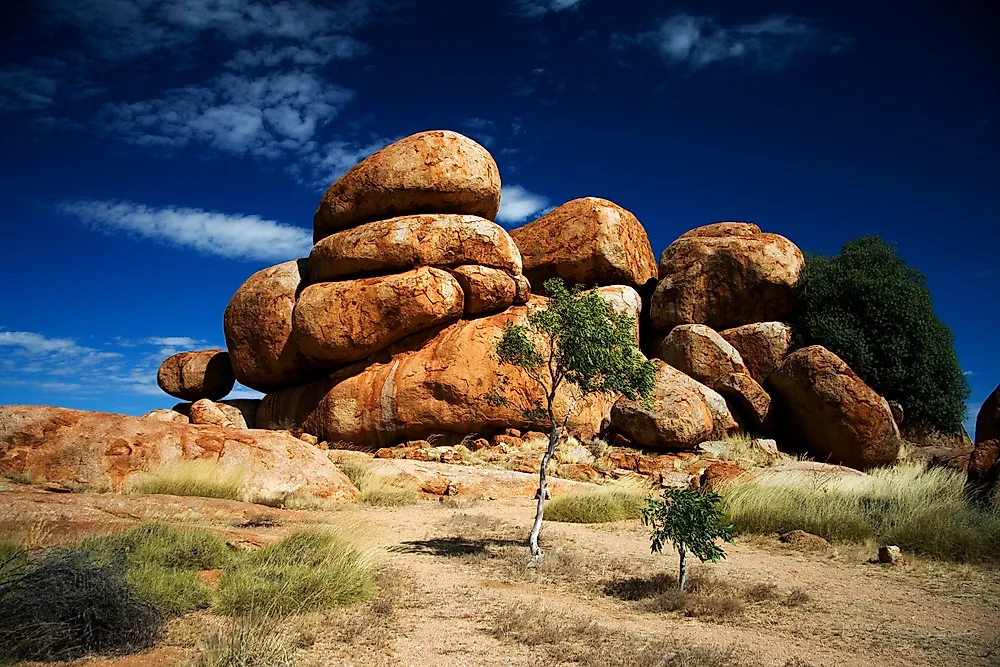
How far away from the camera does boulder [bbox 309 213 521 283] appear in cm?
2134

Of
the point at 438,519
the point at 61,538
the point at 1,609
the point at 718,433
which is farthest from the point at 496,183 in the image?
the point at 1,609

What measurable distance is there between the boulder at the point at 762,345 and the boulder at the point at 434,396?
18.0 feet

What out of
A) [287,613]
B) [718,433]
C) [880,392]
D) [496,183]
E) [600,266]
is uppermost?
[496,183]

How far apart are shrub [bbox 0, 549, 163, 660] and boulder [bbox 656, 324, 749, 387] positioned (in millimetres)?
19086

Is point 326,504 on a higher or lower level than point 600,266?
lower

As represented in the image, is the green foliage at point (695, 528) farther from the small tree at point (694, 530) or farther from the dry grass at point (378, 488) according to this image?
the dry grass at point (378, 488)

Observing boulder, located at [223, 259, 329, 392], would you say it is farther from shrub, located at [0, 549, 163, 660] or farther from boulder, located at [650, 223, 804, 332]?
shrub, located at [0, 549, 163, 660]

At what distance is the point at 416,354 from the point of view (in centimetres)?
2111

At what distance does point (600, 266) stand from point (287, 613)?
65.2 feet

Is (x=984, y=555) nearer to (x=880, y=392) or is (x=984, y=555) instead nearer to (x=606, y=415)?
(x=606, y=415)

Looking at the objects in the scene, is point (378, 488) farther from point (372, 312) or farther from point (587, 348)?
→ point (372, 312)

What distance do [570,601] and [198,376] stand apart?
21.8 m

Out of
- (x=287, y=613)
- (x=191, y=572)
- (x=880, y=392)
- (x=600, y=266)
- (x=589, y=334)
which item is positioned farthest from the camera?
(x=600, y=266)

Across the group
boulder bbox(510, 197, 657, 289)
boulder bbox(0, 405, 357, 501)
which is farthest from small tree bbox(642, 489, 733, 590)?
boulder bbox(510, 197, 657, 289)
